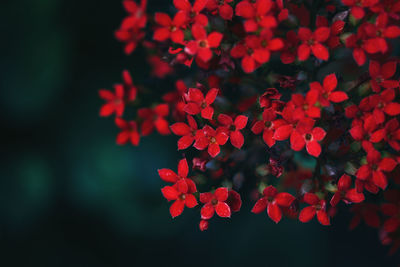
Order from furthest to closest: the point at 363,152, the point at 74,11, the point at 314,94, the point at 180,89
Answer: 1. the point at 74,11
2. the point at 180,89
3. the point at 363,152
4. the point at 314,94

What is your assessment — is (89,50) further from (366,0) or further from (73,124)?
(366,0)

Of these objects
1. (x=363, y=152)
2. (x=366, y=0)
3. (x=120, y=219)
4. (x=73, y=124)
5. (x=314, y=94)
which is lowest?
(x=120, y=219)

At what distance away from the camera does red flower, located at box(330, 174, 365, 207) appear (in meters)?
1.10

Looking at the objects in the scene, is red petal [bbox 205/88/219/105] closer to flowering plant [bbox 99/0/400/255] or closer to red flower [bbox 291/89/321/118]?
flowering plant [bbox 99/0/400/255]

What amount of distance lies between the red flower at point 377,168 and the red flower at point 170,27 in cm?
60

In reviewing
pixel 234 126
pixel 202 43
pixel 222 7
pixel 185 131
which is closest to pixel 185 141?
pixel 185 131

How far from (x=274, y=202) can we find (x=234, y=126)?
10.0 inches

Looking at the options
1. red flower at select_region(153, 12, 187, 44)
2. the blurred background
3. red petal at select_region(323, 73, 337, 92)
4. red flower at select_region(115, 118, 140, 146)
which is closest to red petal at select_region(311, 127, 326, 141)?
red petal at select_region(323, 73, 337, 92)

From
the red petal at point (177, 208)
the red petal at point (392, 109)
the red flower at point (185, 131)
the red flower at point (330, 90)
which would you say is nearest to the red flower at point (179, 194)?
the red petal at point (177, 208)

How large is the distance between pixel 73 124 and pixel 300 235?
4.07 feet

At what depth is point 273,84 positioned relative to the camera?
1.25m

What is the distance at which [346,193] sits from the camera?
1.13 meters

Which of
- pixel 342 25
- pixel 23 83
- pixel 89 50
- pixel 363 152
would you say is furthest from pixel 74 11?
pixel 363 152

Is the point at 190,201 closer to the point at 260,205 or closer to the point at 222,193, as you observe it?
the point at 222,193
